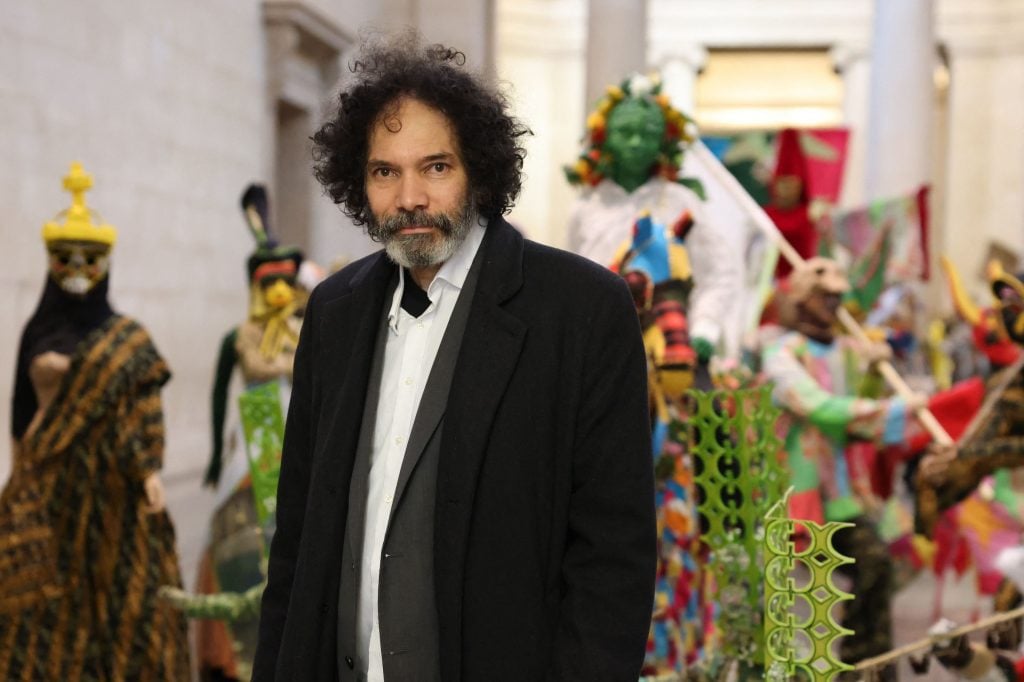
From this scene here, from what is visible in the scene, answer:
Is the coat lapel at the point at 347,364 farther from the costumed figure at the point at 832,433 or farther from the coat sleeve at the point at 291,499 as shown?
the costumed figure at the point at 832,433

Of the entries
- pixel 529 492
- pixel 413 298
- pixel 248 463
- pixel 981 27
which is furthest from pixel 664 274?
pixel 981 27

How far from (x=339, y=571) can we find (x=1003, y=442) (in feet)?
9.50

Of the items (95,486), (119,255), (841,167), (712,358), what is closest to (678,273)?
(712,358)

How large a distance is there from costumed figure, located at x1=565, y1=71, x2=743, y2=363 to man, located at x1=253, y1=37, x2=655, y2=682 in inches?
123

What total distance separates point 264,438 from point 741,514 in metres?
1.45

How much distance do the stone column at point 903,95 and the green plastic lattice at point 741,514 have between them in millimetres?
12521

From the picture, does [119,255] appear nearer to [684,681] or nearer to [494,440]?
[684,681]

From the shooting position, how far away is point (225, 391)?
6625 mm

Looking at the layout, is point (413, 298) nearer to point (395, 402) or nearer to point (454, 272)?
point (454, 272)

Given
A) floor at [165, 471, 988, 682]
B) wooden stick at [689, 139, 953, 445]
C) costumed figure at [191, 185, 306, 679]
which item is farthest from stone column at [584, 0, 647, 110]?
costumed figure at [191, 185, 306, 679]

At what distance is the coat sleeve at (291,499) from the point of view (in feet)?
8.86

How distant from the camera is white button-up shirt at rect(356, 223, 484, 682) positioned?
98.0 inches

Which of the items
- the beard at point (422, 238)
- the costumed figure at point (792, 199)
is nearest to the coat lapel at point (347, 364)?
the beard at point (422, 238)

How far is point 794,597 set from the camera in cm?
270
